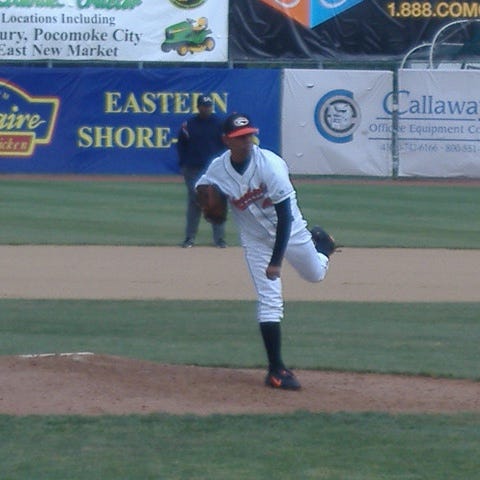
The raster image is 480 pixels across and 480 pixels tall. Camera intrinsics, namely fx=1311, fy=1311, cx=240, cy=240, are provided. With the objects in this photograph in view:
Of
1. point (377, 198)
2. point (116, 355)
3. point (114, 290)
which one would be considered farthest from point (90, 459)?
point (377, 198)

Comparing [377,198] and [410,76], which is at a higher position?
[410,76]

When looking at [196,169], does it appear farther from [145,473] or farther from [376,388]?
[145,473]

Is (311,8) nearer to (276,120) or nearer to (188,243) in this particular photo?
(276,120)

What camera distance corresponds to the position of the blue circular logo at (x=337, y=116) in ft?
89.1

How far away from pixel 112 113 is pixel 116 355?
18.8 m

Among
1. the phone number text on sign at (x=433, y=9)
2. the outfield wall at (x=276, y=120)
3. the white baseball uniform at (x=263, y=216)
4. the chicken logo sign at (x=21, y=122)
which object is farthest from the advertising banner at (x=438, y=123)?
the white baseball uniform at (x=263, y=216)

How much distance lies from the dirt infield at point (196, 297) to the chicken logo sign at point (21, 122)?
38.8ft

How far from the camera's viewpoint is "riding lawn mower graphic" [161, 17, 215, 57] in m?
31.0

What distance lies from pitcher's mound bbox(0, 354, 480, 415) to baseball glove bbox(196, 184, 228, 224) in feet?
3.36

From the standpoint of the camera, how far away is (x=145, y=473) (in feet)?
18.6

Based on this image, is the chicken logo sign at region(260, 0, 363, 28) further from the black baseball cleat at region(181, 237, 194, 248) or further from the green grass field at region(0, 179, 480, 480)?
the black baseball cleat at region(181, 237, 194, 248)

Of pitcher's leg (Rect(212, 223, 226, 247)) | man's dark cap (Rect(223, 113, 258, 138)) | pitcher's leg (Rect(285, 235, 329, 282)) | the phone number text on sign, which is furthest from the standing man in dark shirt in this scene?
the phone number text on sign

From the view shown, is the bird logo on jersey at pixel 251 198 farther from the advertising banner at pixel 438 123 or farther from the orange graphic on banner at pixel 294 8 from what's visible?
the orange graphic on banner at pixel 294 8

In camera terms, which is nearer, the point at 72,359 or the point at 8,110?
the point at 72,359
